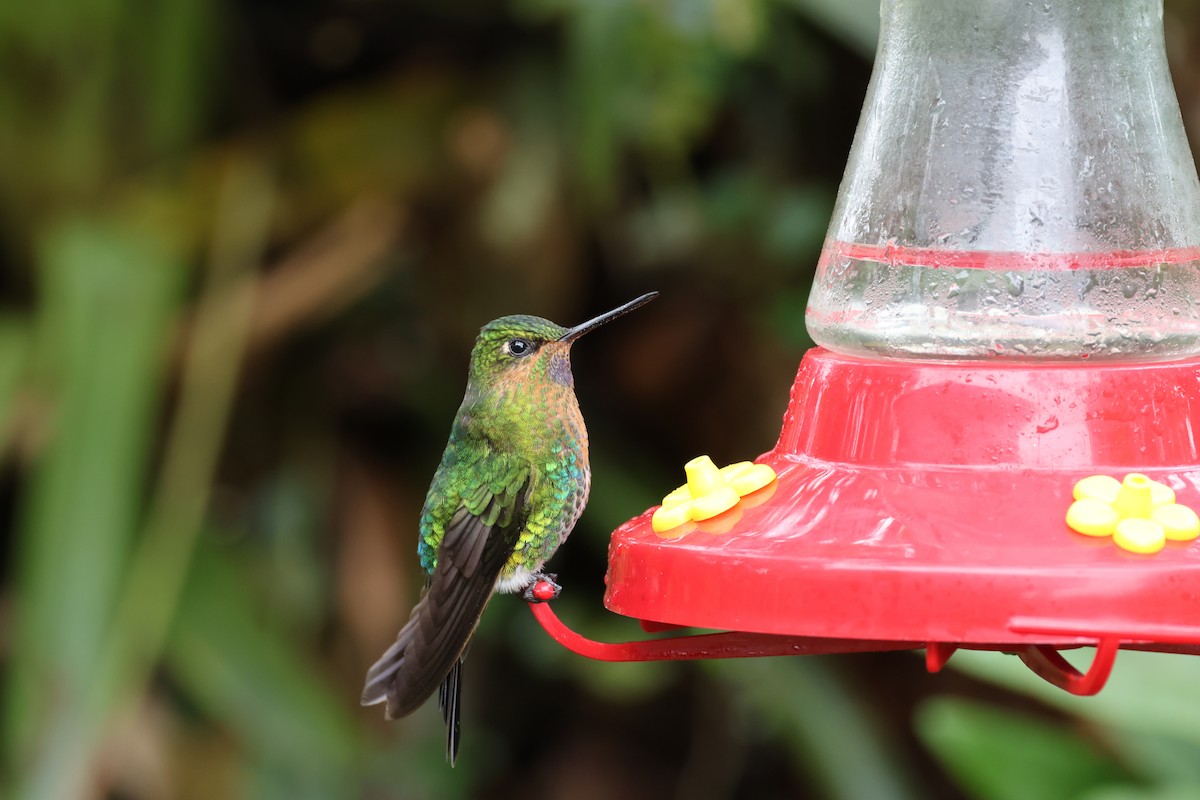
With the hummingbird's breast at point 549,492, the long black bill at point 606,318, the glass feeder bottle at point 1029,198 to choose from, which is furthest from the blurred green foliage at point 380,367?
the glass feeder bottle at point 1029,198

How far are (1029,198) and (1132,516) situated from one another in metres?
0.54

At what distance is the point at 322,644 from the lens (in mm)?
4777

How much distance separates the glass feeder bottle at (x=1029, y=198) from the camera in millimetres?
1946

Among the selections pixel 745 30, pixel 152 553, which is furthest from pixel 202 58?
pixel 745 30

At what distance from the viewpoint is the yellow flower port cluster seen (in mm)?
1525

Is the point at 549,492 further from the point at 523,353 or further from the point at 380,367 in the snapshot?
the point at 380,367

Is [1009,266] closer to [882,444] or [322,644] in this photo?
[882,444]

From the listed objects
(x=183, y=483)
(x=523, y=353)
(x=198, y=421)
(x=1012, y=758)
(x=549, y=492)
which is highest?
(x=523, y=353)

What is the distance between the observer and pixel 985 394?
1.77 metres

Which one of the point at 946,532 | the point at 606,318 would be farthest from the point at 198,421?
the point at 946,532

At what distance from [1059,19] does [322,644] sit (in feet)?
11.1

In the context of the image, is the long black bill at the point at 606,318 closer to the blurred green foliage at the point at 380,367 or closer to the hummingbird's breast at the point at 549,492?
the hummingbird's breast at the point at 549,492

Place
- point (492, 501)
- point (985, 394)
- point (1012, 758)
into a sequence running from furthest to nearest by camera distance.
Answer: point (1012, 758), point (492, 501), point (985, 394)

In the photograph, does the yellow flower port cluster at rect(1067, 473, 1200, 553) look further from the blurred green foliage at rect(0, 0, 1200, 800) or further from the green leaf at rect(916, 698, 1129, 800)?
the green leaf at rect(916, 698, 1129, 800)
